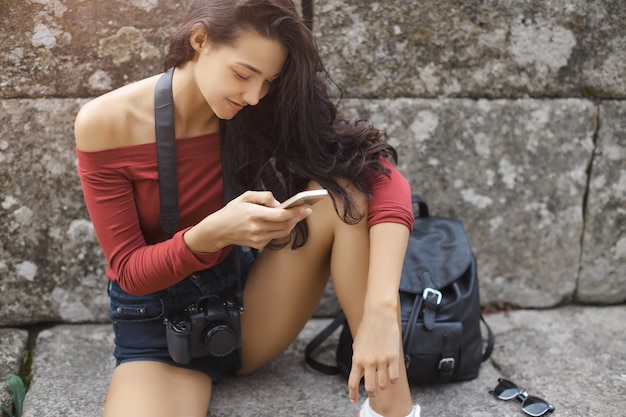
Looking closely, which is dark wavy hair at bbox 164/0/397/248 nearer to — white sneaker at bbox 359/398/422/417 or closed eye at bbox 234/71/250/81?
closed eye at bbox 234/71/250/81

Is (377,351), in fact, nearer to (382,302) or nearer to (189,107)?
(382,302)

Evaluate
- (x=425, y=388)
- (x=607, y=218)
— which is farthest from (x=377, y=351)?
(x=607, y=218)

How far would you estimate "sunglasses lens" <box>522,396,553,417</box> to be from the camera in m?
2.13

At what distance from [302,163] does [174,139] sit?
0.38 meters

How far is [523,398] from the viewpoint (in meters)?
2.21

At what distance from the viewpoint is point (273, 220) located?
1639mm

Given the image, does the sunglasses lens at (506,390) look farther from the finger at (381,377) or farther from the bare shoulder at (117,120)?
the bare shoulder at (117,120)

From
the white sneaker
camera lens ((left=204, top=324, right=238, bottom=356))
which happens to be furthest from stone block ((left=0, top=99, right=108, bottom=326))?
the white sneaker

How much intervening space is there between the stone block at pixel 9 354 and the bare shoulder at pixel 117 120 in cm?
87

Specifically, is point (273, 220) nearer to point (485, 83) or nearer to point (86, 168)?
point (86, 168)

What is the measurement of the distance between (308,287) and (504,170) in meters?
0.99

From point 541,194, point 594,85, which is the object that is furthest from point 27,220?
point 594,85

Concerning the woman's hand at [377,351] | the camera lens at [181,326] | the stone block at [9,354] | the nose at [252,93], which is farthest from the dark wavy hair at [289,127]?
the stone block at [9,354]

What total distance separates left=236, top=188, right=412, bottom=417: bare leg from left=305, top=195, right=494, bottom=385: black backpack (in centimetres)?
23
